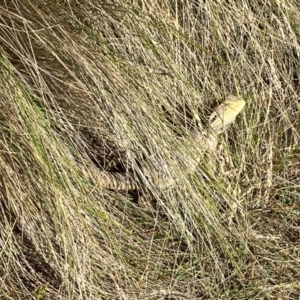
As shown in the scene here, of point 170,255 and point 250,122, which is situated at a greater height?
point 250,122

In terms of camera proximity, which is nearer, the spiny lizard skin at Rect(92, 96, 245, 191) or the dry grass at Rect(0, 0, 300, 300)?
the dry grass at Rect(0, 0, 300, 300)

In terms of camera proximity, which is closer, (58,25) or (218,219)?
(58,25)

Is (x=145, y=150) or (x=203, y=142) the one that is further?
(x=203, y=142)

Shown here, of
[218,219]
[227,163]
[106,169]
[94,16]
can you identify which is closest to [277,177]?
[227,163]

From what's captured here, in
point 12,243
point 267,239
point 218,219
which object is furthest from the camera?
point 267,239

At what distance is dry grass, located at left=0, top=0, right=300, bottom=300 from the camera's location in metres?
1.82

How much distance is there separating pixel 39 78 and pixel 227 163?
732 mm

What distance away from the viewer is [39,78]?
174 centimetres

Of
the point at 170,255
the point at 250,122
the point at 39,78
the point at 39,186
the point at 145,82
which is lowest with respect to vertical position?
the point at 170,255

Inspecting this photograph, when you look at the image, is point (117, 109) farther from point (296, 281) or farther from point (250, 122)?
point (296, 281)

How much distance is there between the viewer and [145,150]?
187 centimetres

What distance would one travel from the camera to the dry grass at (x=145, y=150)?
182 centimetres

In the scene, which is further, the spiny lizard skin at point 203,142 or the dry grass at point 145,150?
the spiny lizard skin at point 203,142

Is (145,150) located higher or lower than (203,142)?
higher
